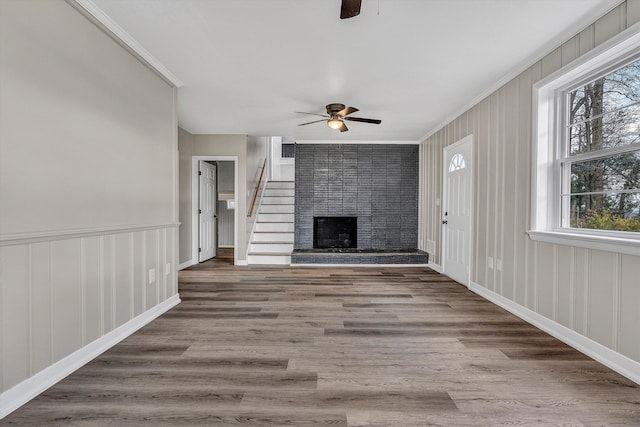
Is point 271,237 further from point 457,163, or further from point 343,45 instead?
point 343,45

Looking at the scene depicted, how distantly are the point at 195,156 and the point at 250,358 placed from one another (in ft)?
14.1

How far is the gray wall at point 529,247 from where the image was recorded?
Result: 189 centimetres

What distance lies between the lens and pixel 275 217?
20.9 feet

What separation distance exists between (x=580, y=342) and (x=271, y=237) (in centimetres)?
482

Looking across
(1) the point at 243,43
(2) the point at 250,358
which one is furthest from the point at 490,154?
(2) the point at 250,358

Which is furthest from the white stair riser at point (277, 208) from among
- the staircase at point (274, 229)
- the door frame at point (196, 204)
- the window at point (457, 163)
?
the window at point (457, 163)

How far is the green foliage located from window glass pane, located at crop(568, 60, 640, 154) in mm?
518

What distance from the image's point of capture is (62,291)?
5.89 ft

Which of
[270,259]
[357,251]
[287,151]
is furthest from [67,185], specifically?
[287,151]

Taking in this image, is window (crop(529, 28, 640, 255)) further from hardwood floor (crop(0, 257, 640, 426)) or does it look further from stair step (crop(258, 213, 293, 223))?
stair step (crop(258, 213, 293, 223))

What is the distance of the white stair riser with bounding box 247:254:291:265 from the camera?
5.43 metres

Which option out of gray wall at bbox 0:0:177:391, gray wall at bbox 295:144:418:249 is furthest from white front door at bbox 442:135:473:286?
gray wall at bbox 0:0:177:391

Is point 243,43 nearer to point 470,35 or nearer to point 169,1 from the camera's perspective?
point 169,1

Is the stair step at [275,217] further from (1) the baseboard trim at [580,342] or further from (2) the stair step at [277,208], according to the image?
(1) the baseboard trim at [580,342]
